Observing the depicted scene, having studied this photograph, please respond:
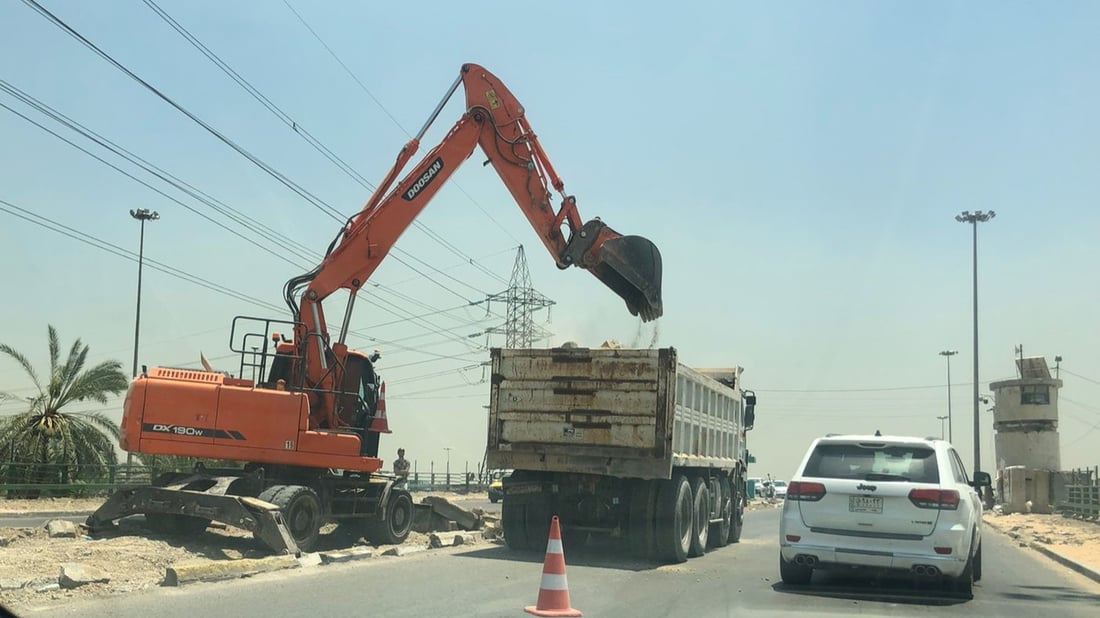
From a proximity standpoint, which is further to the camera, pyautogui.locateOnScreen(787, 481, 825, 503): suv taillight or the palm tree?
the palm tree

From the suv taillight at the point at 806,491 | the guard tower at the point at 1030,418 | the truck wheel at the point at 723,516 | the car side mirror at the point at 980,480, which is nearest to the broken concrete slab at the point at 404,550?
the truck wheel at the point at 723,516

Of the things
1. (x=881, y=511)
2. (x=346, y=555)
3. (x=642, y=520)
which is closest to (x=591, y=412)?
(x=642, y=520)

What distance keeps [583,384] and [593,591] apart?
401 cm

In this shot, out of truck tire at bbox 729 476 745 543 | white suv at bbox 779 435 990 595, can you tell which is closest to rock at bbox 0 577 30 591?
white suv at bbox 779 435 990 595

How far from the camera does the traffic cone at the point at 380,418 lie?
15828 millimetres

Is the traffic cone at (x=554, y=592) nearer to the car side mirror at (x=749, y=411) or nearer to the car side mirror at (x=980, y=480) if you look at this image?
the car side mirror at (x=980, y=480)

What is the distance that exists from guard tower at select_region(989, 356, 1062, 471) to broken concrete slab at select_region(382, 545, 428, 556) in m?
39.4

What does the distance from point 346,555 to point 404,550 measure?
1270 mm

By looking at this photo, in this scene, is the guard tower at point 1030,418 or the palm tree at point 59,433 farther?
the guard tower at point 1030,418

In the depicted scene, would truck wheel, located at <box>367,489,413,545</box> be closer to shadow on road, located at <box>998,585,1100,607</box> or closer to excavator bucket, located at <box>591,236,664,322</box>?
excavator bucket, located at <box>591,236,664,322</box>

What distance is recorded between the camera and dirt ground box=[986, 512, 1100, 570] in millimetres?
17953

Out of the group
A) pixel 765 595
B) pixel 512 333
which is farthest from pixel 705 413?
pixel 512 333

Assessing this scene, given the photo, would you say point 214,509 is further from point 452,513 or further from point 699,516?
point 699,516

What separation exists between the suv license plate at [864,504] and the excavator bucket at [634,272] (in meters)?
6.26
